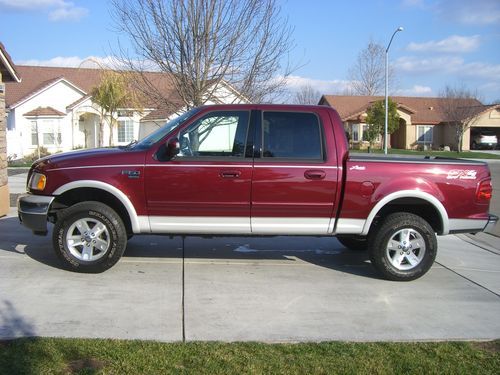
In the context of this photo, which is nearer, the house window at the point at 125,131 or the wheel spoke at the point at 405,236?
the wheel spoke at the point at 405,236

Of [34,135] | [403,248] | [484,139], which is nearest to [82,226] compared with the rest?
[403,248]

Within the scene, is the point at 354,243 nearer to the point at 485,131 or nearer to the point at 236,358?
the point at 236,358

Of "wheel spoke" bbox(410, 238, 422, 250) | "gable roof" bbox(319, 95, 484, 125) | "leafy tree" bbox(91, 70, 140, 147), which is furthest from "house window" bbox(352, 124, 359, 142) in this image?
"wheel spoke" bbox(410, 238, 422, 250)

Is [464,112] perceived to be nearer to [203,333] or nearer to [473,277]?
[473,277]

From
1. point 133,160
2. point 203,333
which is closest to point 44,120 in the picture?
point 133,160

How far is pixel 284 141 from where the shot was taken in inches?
240

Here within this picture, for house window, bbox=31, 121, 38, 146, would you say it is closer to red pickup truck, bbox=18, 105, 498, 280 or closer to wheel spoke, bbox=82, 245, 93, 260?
red pickup truck, bbox=18, 105, 498, 280

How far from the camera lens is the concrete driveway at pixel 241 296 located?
4.55 meters

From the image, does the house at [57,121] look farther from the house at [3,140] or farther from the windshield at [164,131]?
the windshield at [164,131]

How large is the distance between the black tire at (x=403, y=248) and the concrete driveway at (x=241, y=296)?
163 millimetres

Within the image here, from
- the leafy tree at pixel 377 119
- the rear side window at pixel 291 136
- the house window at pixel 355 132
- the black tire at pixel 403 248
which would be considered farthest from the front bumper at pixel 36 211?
the house window at pixel 355 132

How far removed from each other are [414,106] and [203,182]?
50762 millimetres

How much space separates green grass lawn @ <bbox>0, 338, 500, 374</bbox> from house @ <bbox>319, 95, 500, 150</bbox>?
43.6 meters

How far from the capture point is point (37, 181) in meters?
6.08
